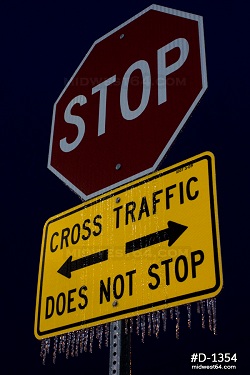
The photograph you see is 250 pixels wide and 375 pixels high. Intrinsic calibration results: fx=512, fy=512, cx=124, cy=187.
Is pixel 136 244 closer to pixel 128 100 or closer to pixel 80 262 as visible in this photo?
pixel 80 262

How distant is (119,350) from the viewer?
156cm

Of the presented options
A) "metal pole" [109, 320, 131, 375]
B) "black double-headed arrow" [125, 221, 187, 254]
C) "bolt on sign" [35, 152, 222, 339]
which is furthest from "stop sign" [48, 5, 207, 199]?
"metal pole" [109, 320, 131, 375]

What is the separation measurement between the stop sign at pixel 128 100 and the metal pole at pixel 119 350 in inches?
19.5

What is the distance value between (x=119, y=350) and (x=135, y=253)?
299mm

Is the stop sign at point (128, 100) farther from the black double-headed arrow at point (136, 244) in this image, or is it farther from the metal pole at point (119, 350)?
the metal pole at point (119, 350)

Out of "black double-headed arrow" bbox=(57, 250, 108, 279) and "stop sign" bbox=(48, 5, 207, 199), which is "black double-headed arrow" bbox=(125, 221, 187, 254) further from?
"stop sign" bbox=(48, 5, 207, 199)

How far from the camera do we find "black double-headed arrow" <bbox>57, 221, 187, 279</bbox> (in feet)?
4.93

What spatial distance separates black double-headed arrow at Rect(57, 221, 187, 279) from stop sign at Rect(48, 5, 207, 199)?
0.79 ft

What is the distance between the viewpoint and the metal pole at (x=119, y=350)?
5.03ft

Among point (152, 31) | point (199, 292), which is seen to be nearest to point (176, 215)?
point (199, 292)

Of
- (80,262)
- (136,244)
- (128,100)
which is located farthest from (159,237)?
(128,100)

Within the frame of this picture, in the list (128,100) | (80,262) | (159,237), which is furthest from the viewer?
(128,100)

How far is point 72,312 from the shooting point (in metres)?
1.67

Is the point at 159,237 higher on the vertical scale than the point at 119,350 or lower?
higher
